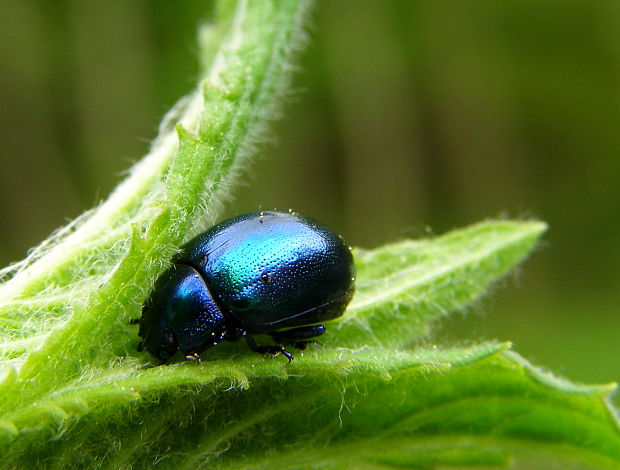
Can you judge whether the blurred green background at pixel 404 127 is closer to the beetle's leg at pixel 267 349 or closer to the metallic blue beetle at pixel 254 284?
the metallic blue beetle at pixel 254 284

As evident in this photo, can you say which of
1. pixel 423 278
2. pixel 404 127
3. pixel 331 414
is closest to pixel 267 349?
pixel 331 414

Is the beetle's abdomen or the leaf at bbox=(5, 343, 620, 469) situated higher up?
the beetle's abdomen

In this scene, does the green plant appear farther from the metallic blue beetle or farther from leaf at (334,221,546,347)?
the metallic blue beetle

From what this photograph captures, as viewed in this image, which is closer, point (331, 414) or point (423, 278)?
point (331, 414)

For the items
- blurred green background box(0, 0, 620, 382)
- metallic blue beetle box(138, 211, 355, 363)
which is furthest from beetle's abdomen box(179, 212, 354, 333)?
blurred green background box(0, 0, 620, 382)

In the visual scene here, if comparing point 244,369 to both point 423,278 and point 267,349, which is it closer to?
point 267,349

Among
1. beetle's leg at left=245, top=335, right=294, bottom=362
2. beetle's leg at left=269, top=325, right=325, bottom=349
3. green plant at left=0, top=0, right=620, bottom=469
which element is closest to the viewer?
green plant at left=0, top=0, right=620, bottom=469
